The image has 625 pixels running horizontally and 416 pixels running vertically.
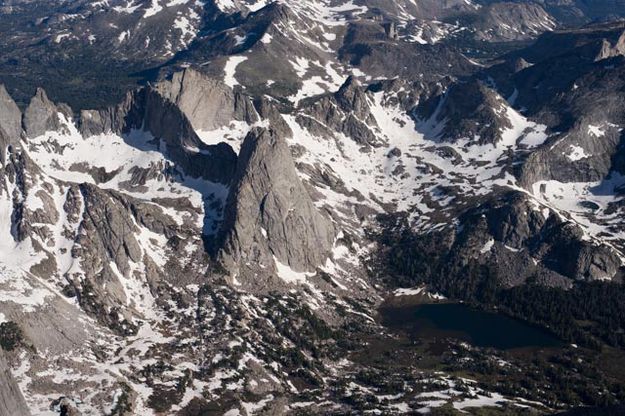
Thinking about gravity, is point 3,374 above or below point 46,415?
above

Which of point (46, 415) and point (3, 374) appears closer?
point (3, 374)

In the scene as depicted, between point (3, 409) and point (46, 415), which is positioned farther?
point (46, 415)

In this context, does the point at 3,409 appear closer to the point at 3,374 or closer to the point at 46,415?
the point at 3,374

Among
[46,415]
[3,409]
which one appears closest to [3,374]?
[3,409]
